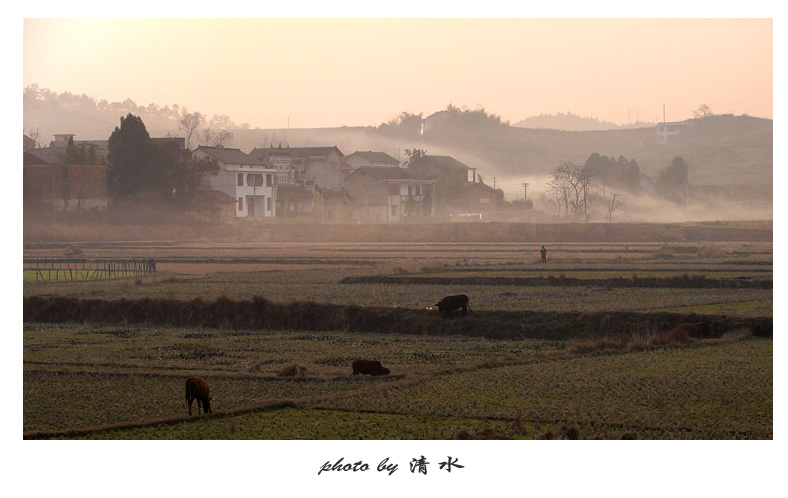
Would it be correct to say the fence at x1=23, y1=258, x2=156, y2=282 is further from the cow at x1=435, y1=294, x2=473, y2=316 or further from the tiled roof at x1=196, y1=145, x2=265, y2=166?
the tiled roof at x1=196, y1=145, x2=265, y2=166

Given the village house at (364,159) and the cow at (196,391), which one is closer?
the cow at (196,391)

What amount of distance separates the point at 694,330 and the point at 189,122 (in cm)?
5090

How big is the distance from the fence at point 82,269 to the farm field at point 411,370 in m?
2.27

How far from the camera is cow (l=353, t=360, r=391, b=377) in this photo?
53.7ft

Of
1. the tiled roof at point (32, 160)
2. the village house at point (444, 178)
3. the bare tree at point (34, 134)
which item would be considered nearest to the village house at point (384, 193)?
the village house at point (444, 178)

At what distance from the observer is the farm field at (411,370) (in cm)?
1280

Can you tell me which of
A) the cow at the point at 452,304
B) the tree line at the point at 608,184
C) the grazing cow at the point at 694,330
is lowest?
the grazing cow at the point at 694,330

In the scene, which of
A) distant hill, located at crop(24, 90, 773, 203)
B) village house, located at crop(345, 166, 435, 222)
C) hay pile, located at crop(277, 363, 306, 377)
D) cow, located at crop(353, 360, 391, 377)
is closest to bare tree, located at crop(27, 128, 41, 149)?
distant hill, located at crop(24, 90, 773, 203)

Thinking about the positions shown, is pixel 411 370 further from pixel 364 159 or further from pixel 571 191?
pixel 571 191

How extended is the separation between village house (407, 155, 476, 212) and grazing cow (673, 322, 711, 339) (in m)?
47.2

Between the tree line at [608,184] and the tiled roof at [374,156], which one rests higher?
the tiled roof at [374,156]

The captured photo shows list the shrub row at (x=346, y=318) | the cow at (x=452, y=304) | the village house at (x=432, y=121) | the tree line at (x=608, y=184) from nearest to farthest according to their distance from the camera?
the shrub row at (x=346, y=318) < the cow at (x=452, y=304) < the tree line at (x=608, y=184) < the village house at (x=432, y=121)

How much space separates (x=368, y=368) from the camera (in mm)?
16406

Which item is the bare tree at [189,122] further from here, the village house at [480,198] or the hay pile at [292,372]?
the hay pile at [292,372]
